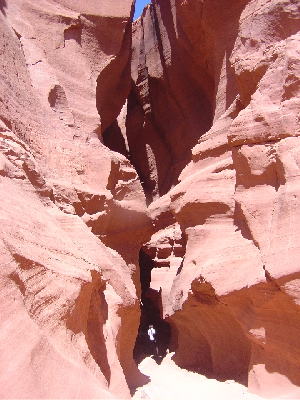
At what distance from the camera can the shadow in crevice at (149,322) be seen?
939cm

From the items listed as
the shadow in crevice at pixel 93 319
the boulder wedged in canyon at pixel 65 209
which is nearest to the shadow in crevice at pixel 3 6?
the boulder wedged in canyon at pixel 65 209

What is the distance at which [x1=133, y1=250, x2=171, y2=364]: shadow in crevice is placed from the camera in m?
9.39

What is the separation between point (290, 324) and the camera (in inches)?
187

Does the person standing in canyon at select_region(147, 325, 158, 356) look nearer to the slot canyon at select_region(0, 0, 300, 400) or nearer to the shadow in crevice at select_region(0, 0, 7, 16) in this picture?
the slot canyon at select_region(0, 0, 300, 400)

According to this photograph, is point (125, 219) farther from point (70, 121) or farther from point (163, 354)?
point (163, 354)

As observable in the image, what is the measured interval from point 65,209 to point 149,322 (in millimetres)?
5856

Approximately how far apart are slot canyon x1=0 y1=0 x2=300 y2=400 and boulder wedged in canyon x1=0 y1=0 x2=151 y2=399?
0.02 metres

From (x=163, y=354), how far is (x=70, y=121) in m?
5.04

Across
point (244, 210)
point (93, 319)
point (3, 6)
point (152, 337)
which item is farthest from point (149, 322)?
point (3, 6)

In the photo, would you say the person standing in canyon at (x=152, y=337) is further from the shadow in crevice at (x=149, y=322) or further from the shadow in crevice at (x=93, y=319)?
the shadow in crevice at (x=93, y=319)

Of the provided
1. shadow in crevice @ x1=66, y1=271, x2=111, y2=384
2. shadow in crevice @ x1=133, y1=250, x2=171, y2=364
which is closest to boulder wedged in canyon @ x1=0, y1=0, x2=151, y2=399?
shadow in crevice @ x1=66, y1=271, x2=111, y2=384

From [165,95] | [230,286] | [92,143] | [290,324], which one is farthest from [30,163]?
Answer: [165,95]

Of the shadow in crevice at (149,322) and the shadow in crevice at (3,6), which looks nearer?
the shadow in crevice at (3,6)

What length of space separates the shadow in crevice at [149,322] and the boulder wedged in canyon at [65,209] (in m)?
2.77
